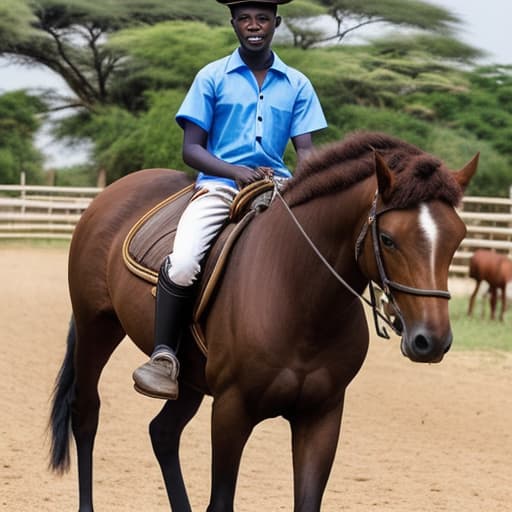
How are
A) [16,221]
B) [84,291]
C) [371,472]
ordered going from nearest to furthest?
[84,291] → [371,472] → [16,221]

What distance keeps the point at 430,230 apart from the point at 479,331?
987 centimetres

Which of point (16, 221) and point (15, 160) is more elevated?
point (16, 221)

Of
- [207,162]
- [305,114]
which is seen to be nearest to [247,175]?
[207,162]

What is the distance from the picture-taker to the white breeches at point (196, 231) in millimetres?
4340

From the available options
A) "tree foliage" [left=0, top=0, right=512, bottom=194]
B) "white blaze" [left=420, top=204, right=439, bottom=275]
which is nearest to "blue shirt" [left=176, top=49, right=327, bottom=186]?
"white blaze" [left=420, top=204, right=439, bottom=275]

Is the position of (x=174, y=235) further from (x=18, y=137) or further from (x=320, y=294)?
(x=18, y=137)

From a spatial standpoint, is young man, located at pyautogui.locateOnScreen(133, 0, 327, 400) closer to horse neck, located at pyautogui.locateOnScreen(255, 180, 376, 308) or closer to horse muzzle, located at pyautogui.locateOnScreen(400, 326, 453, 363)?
horse neck, located at pyautogui.locateOnScreen(255, 180, 376, 308)

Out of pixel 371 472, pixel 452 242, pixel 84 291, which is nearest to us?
pixel 452 242

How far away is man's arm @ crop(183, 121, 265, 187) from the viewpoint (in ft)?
14.4

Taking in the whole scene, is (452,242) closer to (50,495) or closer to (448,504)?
(448,504)

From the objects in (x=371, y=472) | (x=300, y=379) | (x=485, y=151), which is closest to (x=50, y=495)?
(x=371, y=472)

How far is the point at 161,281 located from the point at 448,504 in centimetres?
251

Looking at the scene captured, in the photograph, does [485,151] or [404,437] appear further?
[485,151]

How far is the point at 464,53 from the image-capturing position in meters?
50.2
